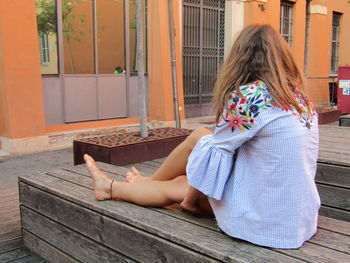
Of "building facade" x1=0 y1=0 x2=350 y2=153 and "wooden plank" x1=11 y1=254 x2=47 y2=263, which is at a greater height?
"building facade" x1=0 y1=0 x2=350 y2=153

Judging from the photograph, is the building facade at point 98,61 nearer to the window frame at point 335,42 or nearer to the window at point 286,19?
the window at point 286,19

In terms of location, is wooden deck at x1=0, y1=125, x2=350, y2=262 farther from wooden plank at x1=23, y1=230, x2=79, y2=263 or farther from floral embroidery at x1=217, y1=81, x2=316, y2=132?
floral embroidery at x1=217, y1=81, x2=316, y2=132

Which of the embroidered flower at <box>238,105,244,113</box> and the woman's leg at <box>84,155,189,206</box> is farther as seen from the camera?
the woman's leg at <box>84,155,189,206</box>

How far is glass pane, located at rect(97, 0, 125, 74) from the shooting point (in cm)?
806

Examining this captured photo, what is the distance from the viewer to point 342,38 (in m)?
15.4

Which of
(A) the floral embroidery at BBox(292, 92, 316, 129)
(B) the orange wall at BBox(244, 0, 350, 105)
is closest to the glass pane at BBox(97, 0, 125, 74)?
(B) the orange wall at BBox(244, 0, 350, 105)

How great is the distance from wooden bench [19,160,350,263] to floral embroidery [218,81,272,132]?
54cm

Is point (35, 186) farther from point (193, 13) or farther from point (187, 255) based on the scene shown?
point (193, 13)

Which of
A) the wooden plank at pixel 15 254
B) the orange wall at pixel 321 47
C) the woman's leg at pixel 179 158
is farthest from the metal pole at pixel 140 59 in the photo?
the orange wall at pixel 321 47

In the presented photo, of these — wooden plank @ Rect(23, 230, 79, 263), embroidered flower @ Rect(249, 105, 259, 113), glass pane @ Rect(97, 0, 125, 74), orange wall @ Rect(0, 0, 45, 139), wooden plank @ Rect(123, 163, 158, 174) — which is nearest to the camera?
embroidered flower @ Rect(249, 105, 259, 113)

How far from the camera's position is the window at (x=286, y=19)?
41.3 feet

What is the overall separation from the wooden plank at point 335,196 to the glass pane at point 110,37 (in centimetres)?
595

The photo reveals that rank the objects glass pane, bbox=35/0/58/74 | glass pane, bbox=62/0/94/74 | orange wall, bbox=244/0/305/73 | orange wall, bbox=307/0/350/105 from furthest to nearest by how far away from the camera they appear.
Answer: orange wall, bbox=307/0/350/105, orange wall, bbox=244/0/305/73, glass pane, bbox=62/0/94/74, glass pane, bbox=35/0/58/74

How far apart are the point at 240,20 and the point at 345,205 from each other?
28.7 ft
